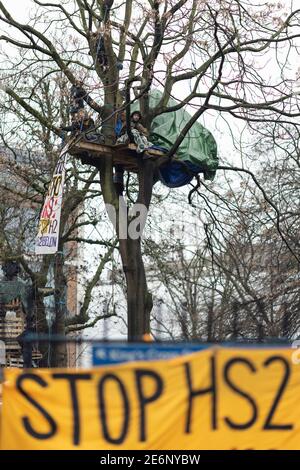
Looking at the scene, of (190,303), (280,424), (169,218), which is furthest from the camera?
(190,303)

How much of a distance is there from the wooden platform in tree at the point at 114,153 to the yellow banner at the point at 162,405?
29.5 ft

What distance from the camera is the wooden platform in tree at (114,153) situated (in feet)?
51.6

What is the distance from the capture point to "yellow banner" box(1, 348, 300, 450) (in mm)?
6582

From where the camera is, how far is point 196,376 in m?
6.83

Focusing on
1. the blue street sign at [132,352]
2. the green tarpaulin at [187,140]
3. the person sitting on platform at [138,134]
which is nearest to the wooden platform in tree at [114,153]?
the person sitting on platform at [138,134]

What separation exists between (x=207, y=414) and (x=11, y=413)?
5.21ft

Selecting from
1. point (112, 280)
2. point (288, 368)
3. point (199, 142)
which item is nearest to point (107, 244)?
point (112, 280)

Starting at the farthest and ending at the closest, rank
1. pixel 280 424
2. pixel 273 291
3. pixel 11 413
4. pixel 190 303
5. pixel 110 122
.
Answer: pixel 190 303 < pixel 273 291 < pixel 110 122 < pixel 280 424 < pixel 11 413

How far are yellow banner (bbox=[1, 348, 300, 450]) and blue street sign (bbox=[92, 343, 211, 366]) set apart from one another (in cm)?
24

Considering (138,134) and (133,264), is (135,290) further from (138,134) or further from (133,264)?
(138,134)

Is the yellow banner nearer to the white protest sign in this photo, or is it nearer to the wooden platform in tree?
the white protest sign

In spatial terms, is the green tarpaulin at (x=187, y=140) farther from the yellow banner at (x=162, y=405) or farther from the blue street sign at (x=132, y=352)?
the yellow banner at (x=162, y=405)

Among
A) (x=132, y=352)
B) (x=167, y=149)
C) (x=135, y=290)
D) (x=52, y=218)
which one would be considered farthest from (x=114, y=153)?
(x=132, y=352)
